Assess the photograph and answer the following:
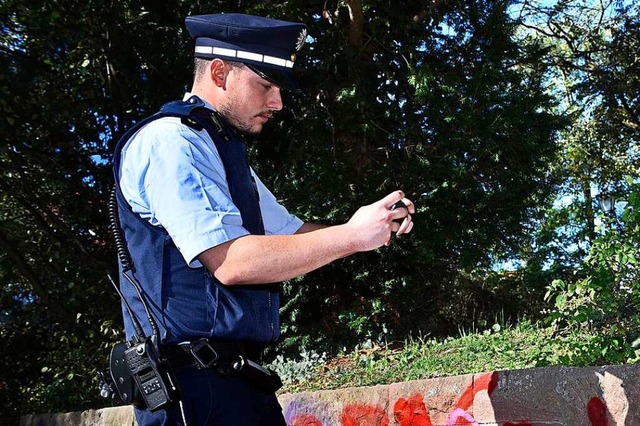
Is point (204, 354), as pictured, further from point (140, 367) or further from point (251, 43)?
point (251, 43)

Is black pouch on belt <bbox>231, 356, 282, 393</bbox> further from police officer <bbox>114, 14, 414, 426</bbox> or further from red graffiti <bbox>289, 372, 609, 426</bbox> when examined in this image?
red graffiti <bbox>289, 372, 609, 426</bbox>

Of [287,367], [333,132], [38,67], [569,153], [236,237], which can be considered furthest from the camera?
[569,153]

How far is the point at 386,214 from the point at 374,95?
776 cm

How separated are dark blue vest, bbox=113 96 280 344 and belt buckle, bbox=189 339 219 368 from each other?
28 millimetres

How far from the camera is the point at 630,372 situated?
12.5 ft

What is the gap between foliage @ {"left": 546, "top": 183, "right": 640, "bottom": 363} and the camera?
197 inches

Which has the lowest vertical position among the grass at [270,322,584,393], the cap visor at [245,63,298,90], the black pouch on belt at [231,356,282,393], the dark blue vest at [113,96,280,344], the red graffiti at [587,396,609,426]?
the grass at [270,322,584,393]

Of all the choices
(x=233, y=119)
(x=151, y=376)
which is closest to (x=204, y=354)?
(x=151, y=376)

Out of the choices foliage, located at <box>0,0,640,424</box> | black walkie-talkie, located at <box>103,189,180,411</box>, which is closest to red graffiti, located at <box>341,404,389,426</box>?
black walkie-talkie, located at <box>103,189,180,411</box>

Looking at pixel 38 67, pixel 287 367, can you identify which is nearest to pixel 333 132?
pixel 287 367

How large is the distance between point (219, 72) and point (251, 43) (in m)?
0.14

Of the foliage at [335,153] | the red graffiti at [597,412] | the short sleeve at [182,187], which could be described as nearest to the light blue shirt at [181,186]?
the short sleeve at [182,187]

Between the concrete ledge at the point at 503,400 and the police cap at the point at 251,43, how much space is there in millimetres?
2011

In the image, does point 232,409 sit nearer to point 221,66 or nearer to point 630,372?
point 221,66
